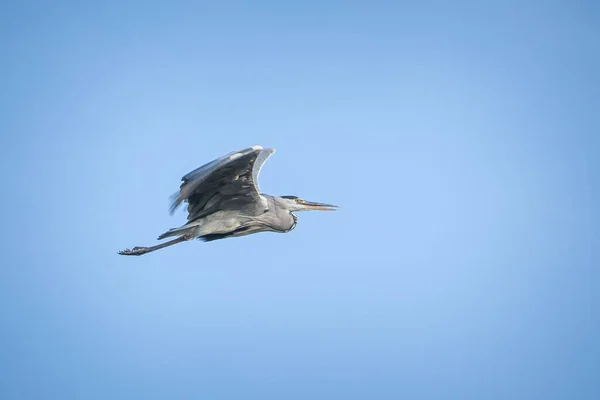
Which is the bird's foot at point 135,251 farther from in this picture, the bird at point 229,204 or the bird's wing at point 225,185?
the bird's wing at point 225,185

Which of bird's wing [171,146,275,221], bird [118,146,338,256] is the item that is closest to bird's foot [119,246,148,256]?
bird [118,146,338,256]

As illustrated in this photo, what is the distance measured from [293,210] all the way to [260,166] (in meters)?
1.44

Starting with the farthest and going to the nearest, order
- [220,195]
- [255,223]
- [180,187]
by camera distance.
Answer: [255,223] → [220,195] → [180,187]

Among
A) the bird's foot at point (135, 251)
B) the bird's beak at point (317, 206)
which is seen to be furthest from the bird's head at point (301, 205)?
the bird's foot at point (135, 251)

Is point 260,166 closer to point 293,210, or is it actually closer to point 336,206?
point 293,210

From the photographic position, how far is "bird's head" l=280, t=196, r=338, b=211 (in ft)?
33.4

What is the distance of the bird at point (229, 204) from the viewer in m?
7.84

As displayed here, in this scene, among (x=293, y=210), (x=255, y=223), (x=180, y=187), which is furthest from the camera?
(x=293, y=210)

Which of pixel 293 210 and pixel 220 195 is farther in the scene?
pixel 293 210

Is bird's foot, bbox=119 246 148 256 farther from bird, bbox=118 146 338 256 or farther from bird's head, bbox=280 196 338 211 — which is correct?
bird's head, bbox=280 196 338 211

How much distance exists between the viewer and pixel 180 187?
7.71 m

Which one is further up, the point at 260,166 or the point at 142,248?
the point at 260,166

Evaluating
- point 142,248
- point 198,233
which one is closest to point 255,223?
point 198,233

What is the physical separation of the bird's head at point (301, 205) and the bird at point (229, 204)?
21 mm
